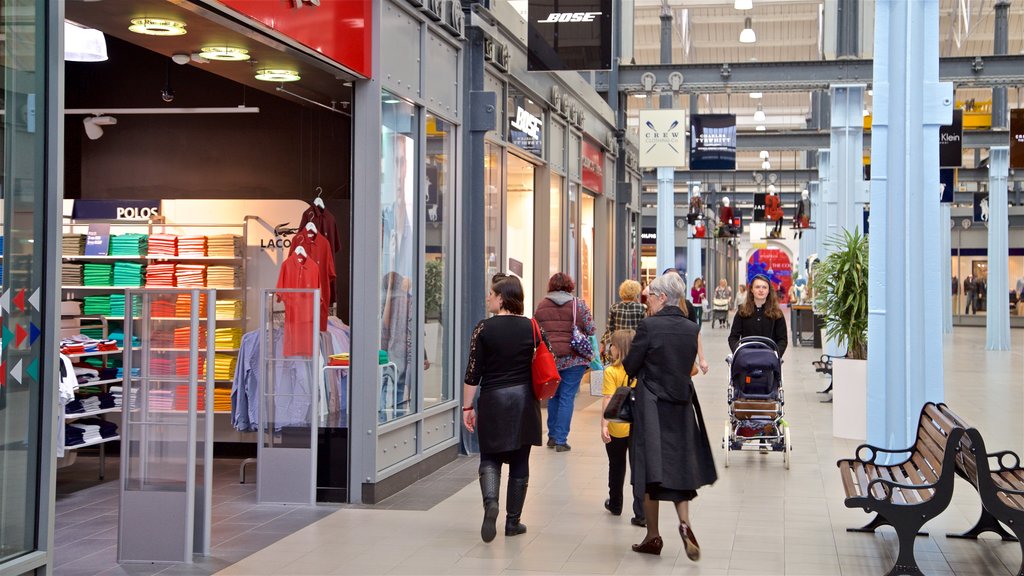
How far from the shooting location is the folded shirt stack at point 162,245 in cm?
1010

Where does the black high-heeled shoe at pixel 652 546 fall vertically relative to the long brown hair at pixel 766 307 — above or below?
below

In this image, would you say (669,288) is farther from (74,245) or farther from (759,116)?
(759,116)

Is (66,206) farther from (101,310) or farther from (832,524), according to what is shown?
(832,524)

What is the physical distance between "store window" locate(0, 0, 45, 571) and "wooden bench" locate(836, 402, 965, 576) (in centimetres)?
381

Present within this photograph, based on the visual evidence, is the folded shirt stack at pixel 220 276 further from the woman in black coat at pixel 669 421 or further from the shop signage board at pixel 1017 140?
the shop signage board at pixel 1017 140

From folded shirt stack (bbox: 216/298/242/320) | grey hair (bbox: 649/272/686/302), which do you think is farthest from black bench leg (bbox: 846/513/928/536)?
folded shirt stack (bbox: 216/298/242/320)

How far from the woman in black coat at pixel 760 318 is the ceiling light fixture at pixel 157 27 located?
6.13m

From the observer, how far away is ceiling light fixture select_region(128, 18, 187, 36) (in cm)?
632

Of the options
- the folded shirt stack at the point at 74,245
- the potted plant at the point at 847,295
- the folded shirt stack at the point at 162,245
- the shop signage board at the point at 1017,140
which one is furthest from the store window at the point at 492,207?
the shop signage board at the point at 1017,140

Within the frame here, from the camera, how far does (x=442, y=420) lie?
32.6 ft

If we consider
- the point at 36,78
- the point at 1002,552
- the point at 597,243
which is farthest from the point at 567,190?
the point at 36,78

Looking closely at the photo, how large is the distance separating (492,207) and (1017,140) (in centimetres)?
937

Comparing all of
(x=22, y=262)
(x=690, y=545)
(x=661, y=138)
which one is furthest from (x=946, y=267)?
(x=22, y=262)

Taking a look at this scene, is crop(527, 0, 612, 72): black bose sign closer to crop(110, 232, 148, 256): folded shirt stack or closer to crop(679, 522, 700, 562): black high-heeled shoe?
crop(110, 232, 148, 256): folded shirt stack
